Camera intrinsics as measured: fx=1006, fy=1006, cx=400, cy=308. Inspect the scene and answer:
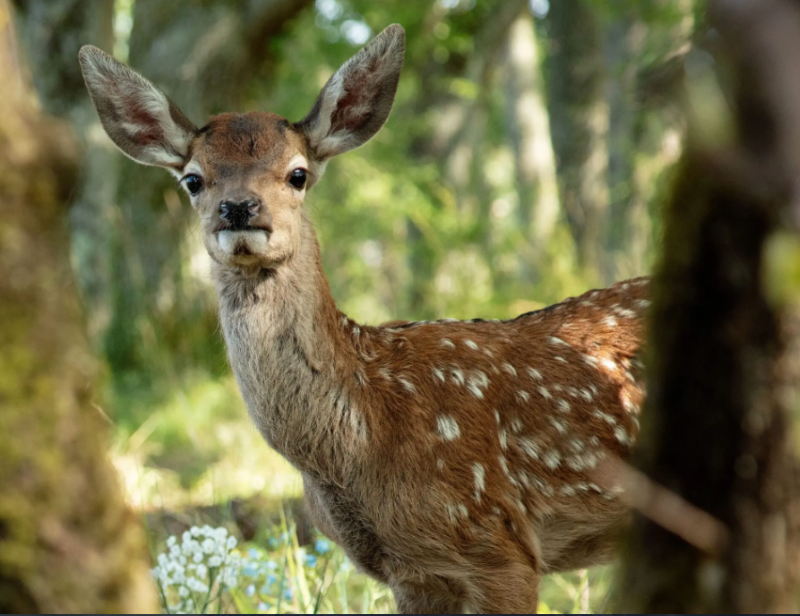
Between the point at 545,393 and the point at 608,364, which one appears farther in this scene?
the point at 608,364

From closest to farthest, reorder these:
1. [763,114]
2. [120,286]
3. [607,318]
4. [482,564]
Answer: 1. [763,114]
2. [482,564]
3. [607,318]
4. [120,286]

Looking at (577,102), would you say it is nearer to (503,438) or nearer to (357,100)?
(357,100)

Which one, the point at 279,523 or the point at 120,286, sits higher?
the point at 120,286

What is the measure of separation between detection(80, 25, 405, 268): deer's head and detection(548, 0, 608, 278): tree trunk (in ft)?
27.4

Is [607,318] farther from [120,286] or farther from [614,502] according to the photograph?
[120,286]

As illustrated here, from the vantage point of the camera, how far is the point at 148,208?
31.8 feet

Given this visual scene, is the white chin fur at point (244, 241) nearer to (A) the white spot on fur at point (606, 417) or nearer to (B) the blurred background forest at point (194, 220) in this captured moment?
(A) the white spot on fur at point (606, 417)

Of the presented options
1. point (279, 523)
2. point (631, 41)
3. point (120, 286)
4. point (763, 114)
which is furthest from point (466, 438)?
point (631, 41)

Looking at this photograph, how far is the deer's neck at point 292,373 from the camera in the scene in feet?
12.4

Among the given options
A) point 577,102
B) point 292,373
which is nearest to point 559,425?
point 292,373

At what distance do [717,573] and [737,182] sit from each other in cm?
65

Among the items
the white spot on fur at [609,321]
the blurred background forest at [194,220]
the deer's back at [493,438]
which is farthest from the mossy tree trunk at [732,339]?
the blurred background forest at [194,220]

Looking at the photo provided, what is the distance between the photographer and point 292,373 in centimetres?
379

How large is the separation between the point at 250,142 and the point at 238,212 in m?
0.49
